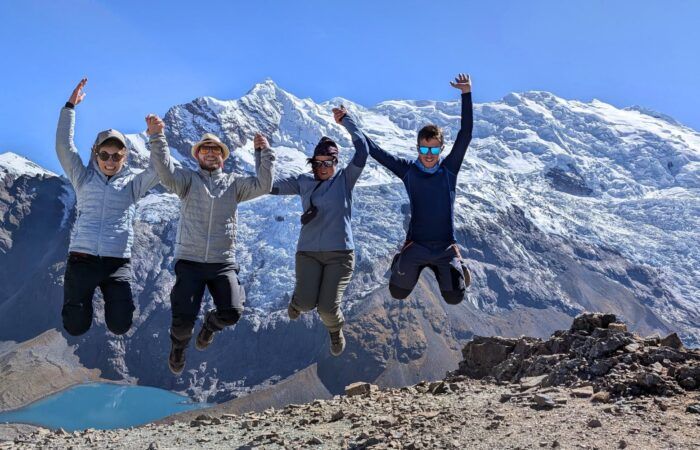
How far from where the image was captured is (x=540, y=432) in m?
11.4

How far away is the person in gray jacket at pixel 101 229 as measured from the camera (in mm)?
11227

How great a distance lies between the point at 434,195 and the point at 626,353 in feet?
23.5

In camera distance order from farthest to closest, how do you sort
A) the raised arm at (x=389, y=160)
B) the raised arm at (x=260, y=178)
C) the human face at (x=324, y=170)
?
the raised arm at (x=389, y=160), the human face at (x=324, y=170), the raised arm at (x=260, y=178)

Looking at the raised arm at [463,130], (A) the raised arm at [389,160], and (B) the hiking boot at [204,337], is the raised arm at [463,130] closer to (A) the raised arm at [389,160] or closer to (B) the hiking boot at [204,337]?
(A) the raised arm at [389,160]

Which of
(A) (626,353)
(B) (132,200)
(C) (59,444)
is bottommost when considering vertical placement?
(C) (59,444)

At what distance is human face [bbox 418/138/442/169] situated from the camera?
1231 centimetres

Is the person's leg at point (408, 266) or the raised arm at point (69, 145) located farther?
the person's leg at point (408, 266)

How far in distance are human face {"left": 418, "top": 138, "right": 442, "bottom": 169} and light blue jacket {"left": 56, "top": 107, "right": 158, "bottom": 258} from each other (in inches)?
191

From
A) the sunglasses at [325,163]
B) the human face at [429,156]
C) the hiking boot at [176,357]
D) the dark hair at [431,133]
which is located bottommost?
the hiking boot at [176,357]

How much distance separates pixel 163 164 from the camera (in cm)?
1094

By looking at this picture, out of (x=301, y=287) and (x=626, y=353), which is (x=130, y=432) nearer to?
(x=301, y=287)

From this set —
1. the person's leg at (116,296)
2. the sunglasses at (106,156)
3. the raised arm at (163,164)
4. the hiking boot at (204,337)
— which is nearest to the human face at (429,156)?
the raised arm at (163,164)

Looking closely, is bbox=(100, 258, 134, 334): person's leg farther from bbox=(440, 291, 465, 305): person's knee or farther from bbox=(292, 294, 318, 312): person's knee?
bbox=(440, 291, 465, 305): person's knee

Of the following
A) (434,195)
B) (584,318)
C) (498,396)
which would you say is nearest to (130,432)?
(498,396)
